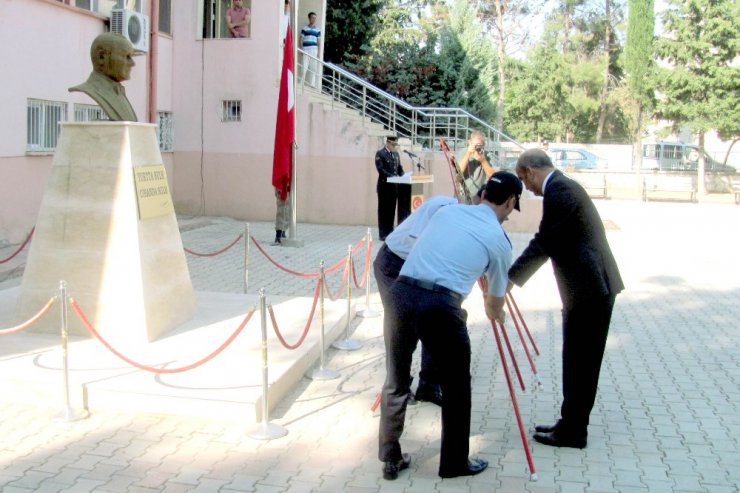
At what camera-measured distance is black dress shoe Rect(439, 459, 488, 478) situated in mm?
5082

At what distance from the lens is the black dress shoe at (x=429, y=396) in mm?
6574

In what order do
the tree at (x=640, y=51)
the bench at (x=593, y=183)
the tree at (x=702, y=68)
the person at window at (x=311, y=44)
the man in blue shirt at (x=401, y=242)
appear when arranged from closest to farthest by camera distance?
the man in blue shirt at (x=401, y=242) → the person at window at (x=311, y=44) → the bench at (x=593, y=183) → the tree at (x=702, y=68) → the tree at (x=640, y=51)

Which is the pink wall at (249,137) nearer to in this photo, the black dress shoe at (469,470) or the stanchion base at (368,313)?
the stanchion base at (368,313)

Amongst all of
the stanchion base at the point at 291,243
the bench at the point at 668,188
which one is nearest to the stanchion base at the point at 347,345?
the stanchion base at the point at 291,243

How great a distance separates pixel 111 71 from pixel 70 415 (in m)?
3.34

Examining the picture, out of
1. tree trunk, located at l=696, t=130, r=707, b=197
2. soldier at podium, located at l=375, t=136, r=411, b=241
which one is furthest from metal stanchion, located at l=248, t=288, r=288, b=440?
tree trunk, located at l=696, t=130, r=707, b=197

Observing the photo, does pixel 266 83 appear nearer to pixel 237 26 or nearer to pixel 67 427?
pixel 237 26

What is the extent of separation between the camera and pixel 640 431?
607cm

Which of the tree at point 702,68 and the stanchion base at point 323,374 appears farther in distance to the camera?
the tree at point 702,68

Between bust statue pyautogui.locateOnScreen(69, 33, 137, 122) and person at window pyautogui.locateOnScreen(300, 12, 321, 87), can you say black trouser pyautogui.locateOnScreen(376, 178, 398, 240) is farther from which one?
bust statue pyautogui.locateOnScreen(69, 33, 137, 122)

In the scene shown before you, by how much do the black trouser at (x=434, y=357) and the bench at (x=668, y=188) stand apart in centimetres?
2797

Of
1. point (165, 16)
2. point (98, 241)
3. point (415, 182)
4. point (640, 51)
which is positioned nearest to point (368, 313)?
point (98, 241)

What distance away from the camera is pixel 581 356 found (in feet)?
18.7

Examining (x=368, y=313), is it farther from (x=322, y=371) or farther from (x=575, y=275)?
(x=575, y=275)
